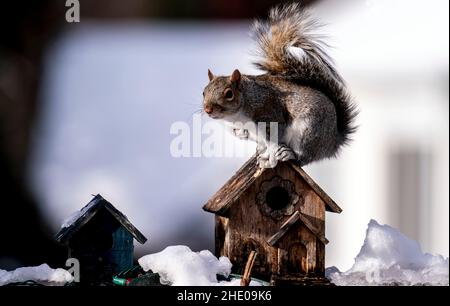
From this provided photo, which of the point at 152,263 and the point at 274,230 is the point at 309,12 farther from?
the point at 152,263

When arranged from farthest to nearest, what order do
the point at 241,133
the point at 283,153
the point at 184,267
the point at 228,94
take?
the point at 241,133 → the point at 283,153 → the point at 228,94 → the point at 184,267

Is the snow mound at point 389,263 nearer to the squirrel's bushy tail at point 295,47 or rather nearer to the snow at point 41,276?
the squirrel's bushy tail at point 295,47

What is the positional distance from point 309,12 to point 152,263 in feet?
3.50

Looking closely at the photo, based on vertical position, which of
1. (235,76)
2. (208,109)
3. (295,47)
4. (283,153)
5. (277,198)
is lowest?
(277,198)

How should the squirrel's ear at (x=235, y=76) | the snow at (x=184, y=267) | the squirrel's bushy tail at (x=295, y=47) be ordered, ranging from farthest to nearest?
the squirrel's bushy tail at (x=295, y=47) → the squirrel's ear at (x=235, y=76) → the snow at (x=184, y=267)

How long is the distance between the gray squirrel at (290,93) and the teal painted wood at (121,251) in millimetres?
512

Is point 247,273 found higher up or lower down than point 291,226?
lower down

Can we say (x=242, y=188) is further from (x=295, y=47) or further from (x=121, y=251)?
(x=295, y=47)

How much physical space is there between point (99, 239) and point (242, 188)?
51cm

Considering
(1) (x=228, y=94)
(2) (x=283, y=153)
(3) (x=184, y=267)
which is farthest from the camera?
→ (2) (x=283, y=153)

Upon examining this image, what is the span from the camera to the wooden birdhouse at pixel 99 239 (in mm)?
2057

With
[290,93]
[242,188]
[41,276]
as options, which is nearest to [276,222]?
[242,188]

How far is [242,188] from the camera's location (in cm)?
212

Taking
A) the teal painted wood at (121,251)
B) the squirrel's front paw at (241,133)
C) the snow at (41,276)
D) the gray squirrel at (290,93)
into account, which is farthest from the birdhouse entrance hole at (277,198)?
the snow at (41,276)
